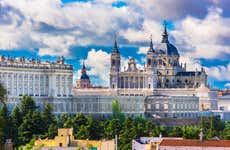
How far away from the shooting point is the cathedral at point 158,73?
486 ft

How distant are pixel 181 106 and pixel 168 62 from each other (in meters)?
16.9

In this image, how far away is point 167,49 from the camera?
512 feet

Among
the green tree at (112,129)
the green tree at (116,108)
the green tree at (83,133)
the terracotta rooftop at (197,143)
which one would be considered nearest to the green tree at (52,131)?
the green tree at (83,133)

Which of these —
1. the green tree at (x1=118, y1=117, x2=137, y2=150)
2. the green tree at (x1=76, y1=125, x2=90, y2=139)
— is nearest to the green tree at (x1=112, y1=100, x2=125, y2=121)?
the green tree at (x1=76, y1=125, x2=90, y2=139)

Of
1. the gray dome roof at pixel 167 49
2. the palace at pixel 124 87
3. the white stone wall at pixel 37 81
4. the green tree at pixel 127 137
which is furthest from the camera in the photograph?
the gray dome roof at pixel 167 49

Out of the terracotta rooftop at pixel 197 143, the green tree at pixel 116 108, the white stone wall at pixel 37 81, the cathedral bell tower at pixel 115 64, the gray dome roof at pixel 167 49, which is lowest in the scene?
the terracotta rooftop at pixel 197 143

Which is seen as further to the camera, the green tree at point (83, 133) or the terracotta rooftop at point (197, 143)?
the green tree at point (83, 133)

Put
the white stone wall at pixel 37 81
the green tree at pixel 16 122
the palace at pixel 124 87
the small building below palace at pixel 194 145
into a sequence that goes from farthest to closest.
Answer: the palace at pixel 124 87 < the white stone wall at pixel 37 81 < the green tree at pixel 16 122 < the small building below palace at pixel 194 145

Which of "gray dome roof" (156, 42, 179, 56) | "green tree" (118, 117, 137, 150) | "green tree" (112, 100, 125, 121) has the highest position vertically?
"gray dome roof" (156, 42, 179, 56)

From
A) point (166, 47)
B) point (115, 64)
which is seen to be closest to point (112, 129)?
point (115, 64)

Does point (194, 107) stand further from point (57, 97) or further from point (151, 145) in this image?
point (151, 145)

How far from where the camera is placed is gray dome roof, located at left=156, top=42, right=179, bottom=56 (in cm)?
15562

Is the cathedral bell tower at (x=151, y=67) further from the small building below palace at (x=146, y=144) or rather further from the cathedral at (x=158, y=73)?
the small building below palace at (x=146, y=144)

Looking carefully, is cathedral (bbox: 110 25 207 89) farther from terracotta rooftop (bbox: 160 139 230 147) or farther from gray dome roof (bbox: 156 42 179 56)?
terracotta rooftop (bbox: 160 139 230 147)
